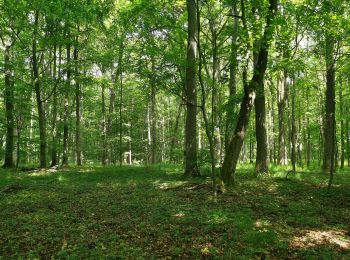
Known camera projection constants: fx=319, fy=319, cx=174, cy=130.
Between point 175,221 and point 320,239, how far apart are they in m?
3.10

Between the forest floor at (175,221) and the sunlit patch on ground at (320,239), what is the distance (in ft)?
0.06

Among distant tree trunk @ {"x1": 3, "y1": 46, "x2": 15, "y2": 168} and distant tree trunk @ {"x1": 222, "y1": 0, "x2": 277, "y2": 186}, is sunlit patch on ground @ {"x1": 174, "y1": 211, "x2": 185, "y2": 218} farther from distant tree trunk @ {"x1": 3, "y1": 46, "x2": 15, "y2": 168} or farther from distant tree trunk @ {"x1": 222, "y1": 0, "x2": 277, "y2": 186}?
distant tree trunk @ {"x1": 3, "y1": 46, "x2": 15, "y2": 168}

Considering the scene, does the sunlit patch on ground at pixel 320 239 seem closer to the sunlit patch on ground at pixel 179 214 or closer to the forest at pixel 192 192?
the forest at pixel 192 192

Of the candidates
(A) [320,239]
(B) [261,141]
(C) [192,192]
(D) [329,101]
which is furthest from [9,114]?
(A) [320,239]

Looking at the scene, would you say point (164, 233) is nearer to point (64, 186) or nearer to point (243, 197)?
point (243, 197)

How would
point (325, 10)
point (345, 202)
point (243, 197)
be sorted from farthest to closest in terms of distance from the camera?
point (325, 10)
point (243, 197)
point (345, 202)

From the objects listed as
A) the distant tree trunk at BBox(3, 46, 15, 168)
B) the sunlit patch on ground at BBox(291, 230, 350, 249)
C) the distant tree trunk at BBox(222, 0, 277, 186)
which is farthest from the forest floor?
the distant tree trunk at BBox(3, 46, 15, 168)

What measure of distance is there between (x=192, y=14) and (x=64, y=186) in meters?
9.16

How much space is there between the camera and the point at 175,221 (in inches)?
295

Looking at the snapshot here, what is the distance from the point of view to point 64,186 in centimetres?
1259

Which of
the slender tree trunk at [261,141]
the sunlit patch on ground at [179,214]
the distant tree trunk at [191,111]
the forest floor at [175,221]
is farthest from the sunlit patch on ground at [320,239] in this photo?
the slender tree trunk at [261,141]

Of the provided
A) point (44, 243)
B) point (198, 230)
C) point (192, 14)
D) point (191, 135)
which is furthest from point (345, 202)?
point (192, 14)

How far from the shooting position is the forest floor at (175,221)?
5805 millimetres

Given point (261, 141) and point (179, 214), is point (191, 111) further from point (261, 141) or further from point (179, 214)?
point (179, 214)
